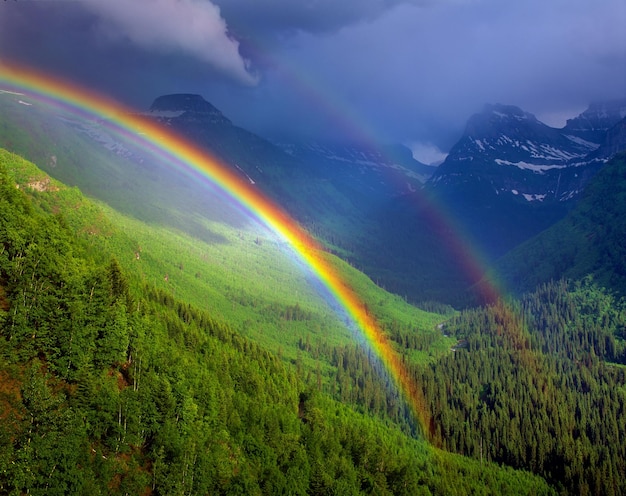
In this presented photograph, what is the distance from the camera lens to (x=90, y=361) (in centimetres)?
6950

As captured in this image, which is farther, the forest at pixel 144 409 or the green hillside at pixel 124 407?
the forest at pixel 144 409

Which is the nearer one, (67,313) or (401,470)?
Answer: (67,313)

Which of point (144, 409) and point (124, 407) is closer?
point (124, 407)

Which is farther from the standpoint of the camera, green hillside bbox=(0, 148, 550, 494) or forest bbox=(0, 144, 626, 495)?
forest bbox=(0, 144, 626, 495)

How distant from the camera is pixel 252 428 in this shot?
3578 inches

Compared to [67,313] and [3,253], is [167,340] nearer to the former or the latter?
[67,313]

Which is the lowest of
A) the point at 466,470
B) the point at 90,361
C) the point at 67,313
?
the point at 466,470

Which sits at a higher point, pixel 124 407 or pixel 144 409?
pixel 124 407

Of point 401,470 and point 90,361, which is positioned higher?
point 90,361

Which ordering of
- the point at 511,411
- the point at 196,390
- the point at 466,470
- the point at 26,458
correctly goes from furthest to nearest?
the point at 511,411 → the point at 466,470 → the point at 196,390 → the point at 26,458

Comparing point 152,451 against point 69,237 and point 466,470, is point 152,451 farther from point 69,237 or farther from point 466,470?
point 466,470

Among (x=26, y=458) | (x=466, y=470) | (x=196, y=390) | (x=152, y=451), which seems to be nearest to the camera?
(x=26, y=458)

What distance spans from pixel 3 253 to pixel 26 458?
→ 104ft

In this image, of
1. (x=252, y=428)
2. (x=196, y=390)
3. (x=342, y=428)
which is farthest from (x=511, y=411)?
(x=196, y=390)
